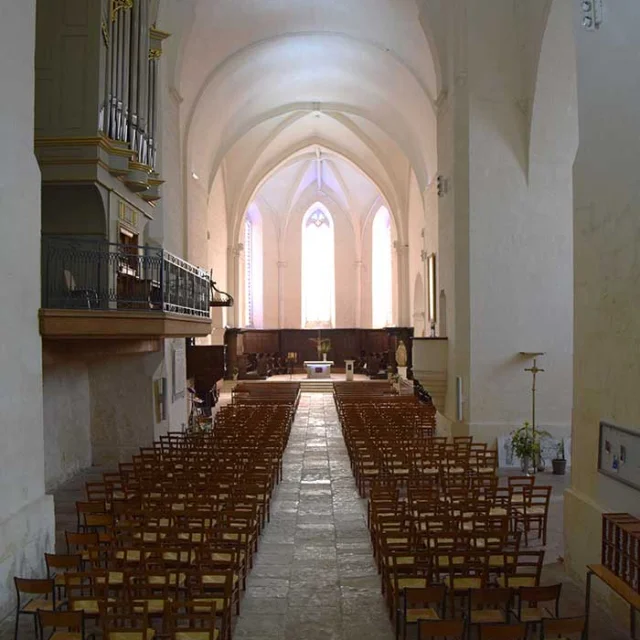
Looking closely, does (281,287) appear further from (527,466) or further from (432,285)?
(527,466)

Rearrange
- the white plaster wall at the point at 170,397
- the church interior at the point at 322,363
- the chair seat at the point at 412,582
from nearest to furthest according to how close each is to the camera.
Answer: the chair seat at the point at 412,582, the church interior at the point at 322,363, the white plaster wall at the point at 170,397

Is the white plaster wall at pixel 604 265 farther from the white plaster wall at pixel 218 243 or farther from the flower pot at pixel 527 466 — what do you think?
the white plaster wall at pixel 218 243

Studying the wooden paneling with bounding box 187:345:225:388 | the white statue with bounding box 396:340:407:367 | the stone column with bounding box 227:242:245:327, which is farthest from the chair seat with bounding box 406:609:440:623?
the stone column with bounding box 227:242:245:327

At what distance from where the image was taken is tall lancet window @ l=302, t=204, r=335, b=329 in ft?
151

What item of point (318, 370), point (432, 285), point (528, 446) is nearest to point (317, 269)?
point (318, 370)

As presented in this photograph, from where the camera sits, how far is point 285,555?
974cm

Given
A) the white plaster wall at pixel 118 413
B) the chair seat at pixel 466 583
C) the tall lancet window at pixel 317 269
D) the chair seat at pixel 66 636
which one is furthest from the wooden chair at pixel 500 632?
the tall lancet window at pixel 317 269

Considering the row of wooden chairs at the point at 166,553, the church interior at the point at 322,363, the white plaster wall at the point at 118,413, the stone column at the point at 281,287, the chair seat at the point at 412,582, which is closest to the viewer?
the row of wooden chairs at the point at 166,553

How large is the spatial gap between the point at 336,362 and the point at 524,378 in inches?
1007

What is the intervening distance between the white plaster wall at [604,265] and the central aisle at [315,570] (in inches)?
115

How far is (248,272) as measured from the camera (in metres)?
44.7

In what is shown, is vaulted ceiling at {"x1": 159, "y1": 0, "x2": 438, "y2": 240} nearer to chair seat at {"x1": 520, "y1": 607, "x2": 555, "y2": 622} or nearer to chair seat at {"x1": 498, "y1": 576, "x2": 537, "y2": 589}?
chair seat at {"x1": 498, "y1": 576, "x2": 537, "y2": 589}

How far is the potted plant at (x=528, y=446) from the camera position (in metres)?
15.7

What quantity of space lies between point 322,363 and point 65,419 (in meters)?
22.0
